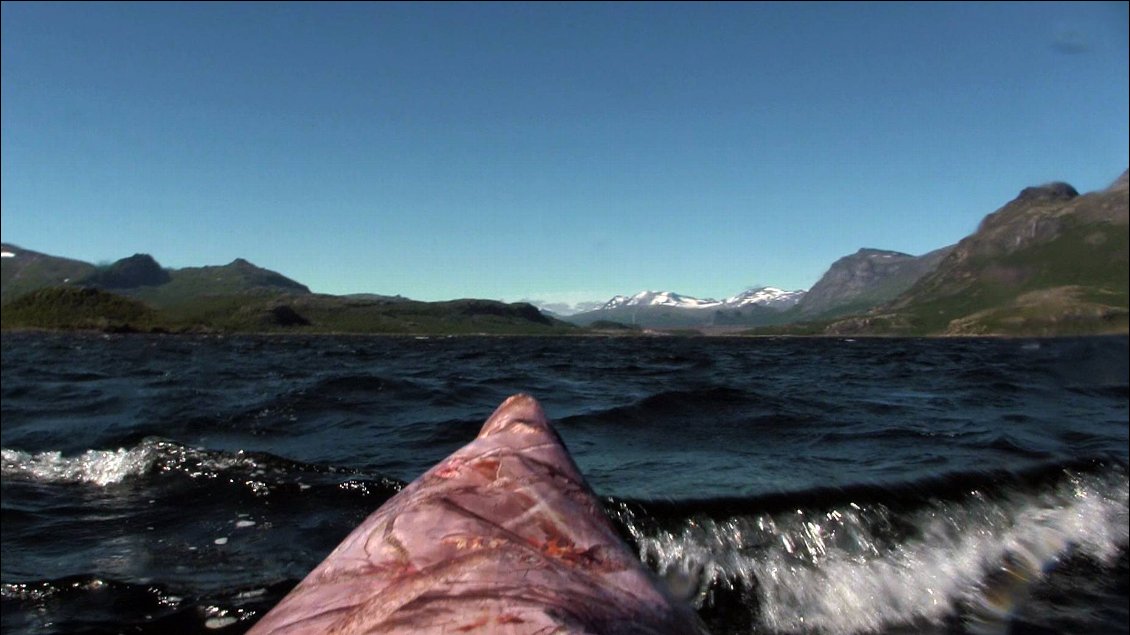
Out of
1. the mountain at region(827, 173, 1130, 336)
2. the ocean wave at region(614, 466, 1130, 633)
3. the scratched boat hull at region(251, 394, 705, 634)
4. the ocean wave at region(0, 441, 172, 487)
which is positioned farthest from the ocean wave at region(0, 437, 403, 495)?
the mountain at region(827, 173, 1130, 336)

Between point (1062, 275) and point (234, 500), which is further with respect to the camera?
point (1062, 275)

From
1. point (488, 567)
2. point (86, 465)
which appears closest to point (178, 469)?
point (86, 465)

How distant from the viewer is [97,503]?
680cm

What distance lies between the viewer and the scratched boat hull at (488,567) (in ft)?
6.63

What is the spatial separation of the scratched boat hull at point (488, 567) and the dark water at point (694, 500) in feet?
7.12

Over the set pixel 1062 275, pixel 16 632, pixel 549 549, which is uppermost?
pixel 1062 275

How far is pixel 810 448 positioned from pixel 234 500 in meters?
6.59

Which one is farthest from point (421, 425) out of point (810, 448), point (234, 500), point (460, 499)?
point (460, 499)

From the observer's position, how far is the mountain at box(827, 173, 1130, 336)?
8023 millimetres

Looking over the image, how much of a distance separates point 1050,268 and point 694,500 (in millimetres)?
7371

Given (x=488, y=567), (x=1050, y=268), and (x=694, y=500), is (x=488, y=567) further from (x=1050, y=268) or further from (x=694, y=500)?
(x=1050, y=268)

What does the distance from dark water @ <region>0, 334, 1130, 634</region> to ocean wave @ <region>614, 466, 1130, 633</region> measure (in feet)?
0.07

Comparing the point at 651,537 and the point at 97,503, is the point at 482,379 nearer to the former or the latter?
the point at 97,503

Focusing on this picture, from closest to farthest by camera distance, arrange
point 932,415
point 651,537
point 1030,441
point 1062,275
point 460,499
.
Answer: point 460,499, point 651,537, point 1030,441, point 1062,275, point 932,415
